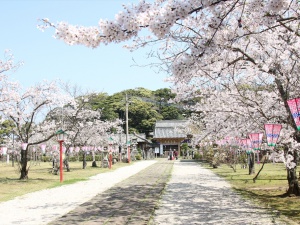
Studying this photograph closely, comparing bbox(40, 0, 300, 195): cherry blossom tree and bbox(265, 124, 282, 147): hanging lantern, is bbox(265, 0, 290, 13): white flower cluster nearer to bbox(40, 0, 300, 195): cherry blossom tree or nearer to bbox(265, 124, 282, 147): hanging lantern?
bbox(40, 0, 300, 195): cherry blossom tree

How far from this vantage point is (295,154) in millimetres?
10617

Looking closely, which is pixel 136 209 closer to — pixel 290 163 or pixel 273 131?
pixel 273 131

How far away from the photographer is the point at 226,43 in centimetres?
653

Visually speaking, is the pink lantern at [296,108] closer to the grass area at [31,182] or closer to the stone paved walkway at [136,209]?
the stone paved walkway at [136,209]

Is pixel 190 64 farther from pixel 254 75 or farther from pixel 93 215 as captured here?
pixel 254 75

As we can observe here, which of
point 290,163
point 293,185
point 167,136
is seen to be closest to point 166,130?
point 167,136

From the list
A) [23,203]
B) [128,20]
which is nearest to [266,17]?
[128,20]

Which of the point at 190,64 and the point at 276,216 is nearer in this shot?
the point at 190,64

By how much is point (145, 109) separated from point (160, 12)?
5629 cm

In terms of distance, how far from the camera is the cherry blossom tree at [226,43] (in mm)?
4688

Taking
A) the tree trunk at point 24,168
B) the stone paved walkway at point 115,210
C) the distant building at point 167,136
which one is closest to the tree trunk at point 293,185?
the stone paved walkway at point 115,210

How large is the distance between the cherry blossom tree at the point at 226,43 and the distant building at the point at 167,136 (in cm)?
3948

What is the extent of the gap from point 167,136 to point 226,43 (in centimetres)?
4791

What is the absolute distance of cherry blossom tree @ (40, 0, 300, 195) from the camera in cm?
469
